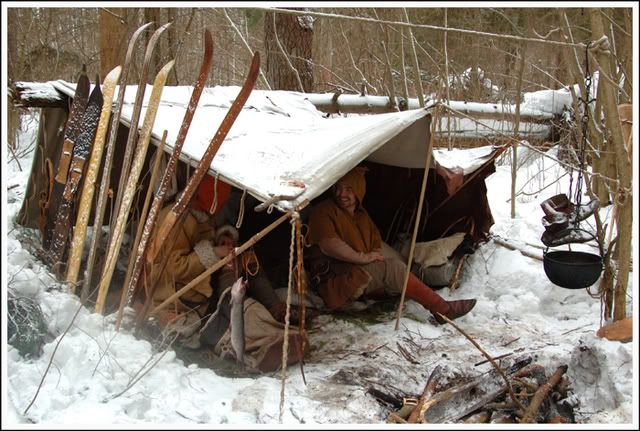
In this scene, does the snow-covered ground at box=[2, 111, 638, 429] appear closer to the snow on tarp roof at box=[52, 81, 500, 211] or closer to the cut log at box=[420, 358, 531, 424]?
the cut log at box=[420, 358, 531, 424]

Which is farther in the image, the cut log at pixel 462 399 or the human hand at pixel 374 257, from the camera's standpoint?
the human hand at pixel 374 257

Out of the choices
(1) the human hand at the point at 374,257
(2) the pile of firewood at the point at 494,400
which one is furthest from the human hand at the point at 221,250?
(2) the pile of firewood at the point at 494,400

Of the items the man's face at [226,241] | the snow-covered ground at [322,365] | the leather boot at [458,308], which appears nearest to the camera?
the snow-covered ground at [322,365]

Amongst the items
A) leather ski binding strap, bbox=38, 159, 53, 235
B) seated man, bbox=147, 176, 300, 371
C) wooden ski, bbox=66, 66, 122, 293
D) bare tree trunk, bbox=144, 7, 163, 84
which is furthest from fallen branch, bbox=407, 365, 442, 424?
bare tree trunk, bbox=144, 7, 163, 84

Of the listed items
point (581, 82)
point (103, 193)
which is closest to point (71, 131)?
point (103, 193)

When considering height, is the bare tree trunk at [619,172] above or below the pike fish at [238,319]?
above

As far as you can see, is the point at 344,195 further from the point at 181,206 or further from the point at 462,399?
the point at 462,399

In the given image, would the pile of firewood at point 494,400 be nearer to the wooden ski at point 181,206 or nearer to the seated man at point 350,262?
the seated man at point 350,262

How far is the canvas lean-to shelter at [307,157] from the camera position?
354cm

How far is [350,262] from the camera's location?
4.53 meters

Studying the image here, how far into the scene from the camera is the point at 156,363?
314 cm

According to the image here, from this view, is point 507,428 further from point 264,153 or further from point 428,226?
point 428,226

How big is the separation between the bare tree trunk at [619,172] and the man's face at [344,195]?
6.06ft

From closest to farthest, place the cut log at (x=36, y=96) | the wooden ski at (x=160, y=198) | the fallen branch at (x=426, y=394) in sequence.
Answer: the fallen branch at (x=426, y=394) → the wooden ski at (x=160, y=198) → the cut log at (x=36, y=96)
